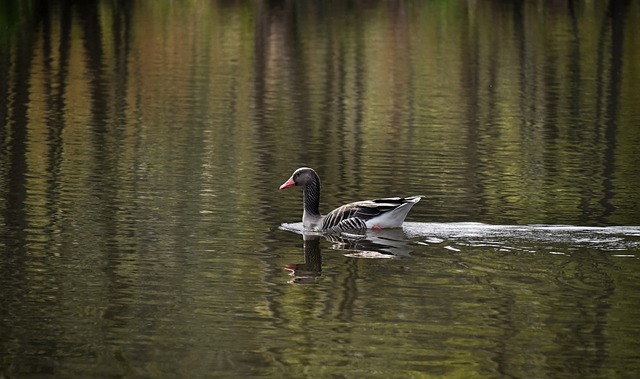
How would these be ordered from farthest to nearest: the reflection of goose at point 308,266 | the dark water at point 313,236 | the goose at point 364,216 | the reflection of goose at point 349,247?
the goose at point 364,216, the reflection of goose at point 349,247, the reflection of goose at point 308,266, the dark water at point 313,236

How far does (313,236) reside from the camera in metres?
19.4

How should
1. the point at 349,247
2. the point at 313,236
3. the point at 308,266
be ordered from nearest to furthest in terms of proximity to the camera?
the point at 308,266 < the point at 349,247 < the point at 313,236

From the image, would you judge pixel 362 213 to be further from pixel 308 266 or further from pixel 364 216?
pixel 308 266

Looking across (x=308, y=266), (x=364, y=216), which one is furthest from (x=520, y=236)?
(x=308, y=266)

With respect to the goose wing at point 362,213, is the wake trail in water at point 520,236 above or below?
below

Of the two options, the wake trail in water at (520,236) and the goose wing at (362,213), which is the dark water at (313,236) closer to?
the wake trail in water at (520,236)

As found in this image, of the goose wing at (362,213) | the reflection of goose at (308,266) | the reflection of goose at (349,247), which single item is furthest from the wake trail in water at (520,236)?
the reflection of goose at (308,266)

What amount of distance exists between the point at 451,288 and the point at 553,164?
1177cm

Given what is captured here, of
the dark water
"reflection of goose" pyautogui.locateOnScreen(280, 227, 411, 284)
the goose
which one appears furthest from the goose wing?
the dark water

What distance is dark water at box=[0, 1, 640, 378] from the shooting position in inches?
520

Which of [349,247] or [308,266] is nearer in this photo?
[308,266]

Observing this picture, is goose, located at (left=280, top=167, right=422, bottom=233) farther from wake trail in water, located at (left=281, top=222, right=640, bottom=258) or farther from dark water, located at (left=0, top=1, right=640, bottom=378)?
dark water, located at (left=0, top=1, right=640, bottom=378)

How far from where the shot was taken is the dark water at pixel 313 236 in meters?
13.2

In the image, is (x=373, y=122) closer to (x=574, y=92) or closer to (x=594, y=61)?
(x=574, y=92)
